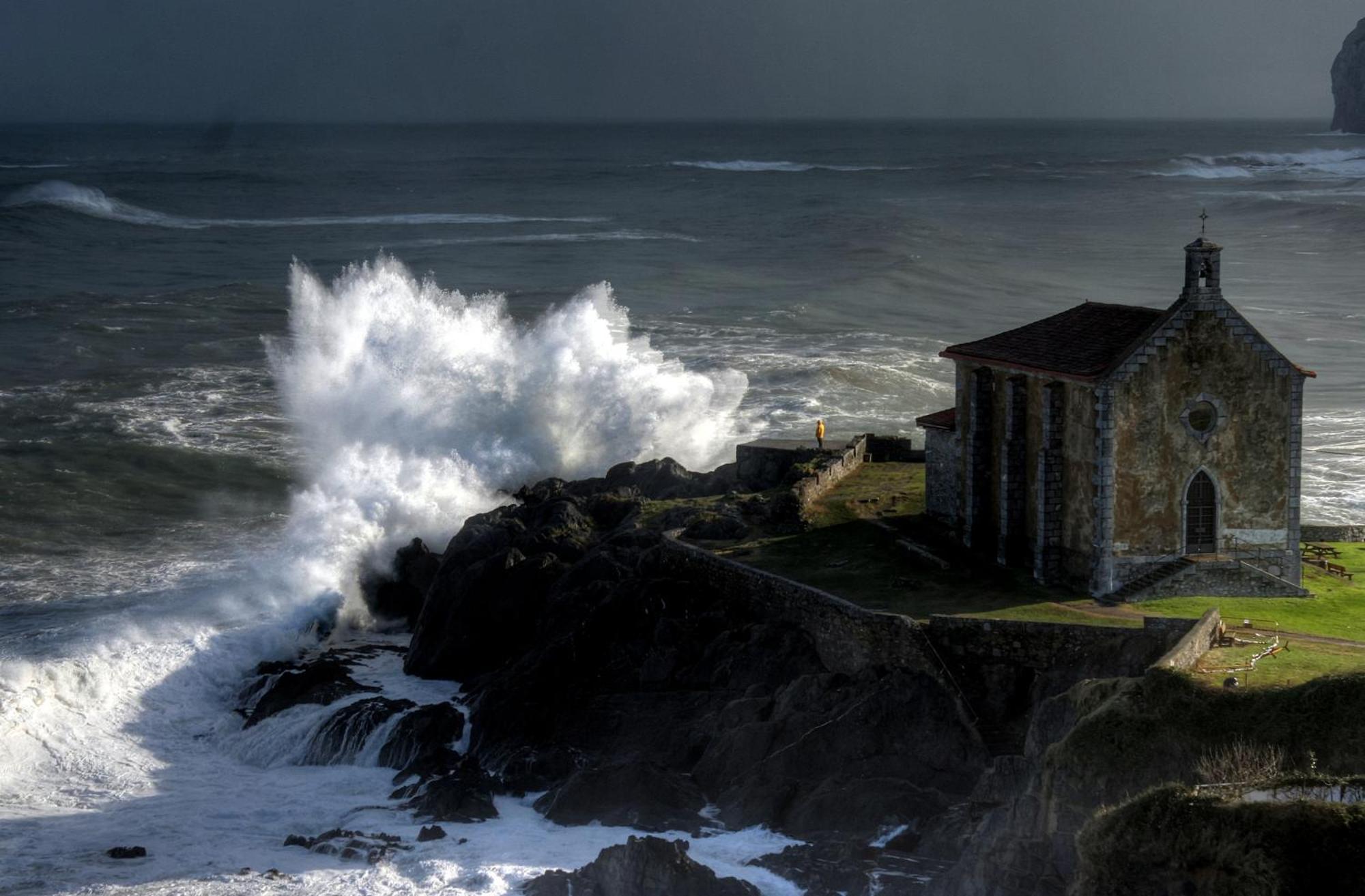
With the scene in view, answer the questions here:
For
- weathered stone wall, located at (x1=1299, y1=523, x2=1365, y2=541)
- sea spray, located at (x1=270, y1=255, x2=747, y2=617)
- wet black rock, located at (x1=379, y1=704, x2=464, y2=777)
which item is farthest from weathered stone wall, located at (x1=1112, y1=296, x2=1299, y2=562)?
sea spray, located at (x1=270, y1=255, x2=747, y2=617)

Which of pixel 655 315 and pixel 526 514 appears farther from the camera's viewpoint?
pixel 655 315

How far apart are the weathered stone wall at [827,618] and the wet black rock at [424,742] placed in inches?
170

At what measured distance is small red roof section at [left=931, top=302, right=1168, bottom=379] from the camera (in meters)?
22.9

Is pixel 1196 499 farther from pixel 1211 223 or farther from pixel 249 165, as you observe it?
pixel 249 165

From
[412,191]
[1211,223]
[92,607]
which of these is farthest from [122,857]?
[412,191]

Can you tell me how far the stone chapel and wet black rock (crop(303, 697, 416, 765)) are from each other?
9.13 metres

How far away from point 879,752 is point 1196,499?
6044 millimetres

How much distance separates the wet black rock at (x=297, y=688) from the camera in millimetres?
24609

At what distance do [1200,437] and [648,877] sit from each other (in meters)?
9.93

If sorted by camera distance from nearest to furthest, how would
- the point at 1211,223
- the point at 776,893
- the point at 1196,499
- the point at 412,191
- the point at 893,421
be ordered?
the point at 776,893 < the point at 1196,499 < the point at 893,421 < the point at 1211,223 < the point at 412,191

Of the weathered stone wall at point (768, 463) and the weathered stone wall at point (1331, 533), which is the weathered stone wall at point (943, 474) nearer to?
the weathered stone wall at point (768, 463)

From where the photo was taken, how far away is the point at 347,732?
23.4m

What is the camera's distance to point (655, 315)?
60.1 meters

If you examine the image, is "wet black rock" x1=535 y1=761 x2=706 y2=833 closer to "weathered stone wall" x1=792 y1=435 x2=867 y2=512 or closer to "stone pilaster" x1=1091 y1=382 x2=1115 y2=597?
"stone pilaster" x1=1091 y1=382 x2=1115 y2=597
